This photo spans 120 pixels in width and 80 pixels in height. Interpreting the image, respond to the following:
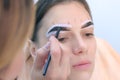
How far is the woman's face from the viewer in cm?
82

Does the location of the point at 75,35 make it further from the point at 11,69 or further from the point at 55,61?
the point at 11,69

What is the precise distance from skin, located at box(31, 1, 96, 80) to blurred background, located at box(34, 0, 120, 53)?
575mm

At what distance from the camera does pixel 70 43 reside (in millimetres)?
831

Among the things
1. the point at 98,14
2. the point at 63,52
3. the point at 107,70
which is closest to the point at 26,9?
the point at 63,52

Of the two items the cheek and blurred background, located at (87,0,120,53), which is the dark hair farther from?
blurred background, located at (87,0,120,53)

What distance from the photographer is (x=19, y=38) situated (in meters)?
0.36

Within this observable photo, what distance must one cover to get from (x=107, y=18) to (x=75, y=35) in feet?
2.36

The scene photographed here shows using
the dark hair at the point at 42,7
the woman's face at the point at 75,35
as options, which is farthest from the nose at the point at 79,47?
the dark hair at the point at 42,7

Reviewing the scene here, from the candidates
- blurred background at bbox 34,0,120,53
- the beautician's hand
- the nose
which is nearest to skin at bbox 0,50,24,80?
the beautician's hand

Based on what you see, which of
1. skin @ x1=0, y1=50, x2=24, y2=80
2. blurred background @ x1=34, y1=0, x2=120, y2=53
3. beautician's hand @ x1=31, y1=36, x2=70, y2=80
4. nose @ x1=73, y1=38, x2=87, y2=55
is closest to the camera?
skin @ x1=0, y1=50, x2=24, y2=80

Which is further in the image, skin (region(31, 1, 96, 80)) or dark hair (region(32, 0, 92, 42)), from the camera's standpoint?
dark hair (region(32, 0, 92, 42))

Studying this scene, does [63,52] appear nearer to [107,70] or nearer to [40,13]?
[40,13]

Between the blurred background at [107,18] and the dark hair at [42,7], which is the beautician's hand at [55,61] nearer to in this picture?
the dark hair at [42,7]

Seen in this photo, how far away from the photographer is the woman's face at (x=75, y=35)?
0.82 meters
